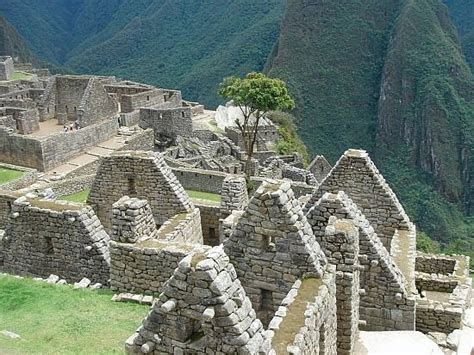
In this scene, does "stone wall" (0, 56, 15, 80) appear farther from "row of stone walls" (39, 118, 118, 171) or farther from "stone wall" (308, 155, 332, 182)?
"stone wall" (308, 155, 332, 182)

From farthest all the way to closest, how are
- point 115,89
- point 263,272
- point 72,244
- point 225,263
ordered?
point 115,89 < point 72,244 < point 263,272 < point 225,263

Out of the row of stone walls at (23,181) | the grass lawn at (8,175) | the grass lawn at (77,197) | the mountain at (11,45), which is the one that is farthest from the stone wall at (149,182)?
the mountain at (11,45)

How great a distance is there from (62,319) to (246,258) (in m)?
2.71

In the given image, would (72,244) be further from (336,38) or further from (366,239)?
(336,38)

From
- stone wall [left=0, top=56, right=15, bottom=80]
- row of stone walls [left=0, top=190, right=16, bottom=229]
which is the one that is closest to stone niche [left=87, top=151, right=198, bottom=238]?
row of stone walls [left=0, top=190, right=16, bottom=229]

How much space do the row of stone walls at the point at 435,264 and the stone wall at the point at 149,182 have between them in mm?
5036

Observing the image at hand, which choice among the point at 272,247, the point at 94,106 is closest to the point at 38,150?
the point at 94,106

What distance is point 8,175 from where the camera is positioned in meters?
23.2

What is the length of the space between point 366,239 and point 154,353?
13.0 feet

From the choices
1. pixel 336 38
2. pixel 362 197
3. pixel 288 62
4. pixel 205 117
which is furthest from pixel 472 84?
pixel 362 197

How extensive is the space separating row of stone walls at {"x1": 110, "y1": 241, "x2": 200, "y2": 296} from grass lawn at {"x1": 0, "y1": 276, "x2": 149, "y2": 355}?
0.29m

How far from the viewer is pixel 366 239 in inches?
321

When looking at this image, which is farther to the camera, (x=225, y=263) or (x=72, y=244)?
(x=72, y=244)

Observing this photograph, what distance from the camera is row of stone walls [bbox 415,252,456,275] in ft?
39.9
